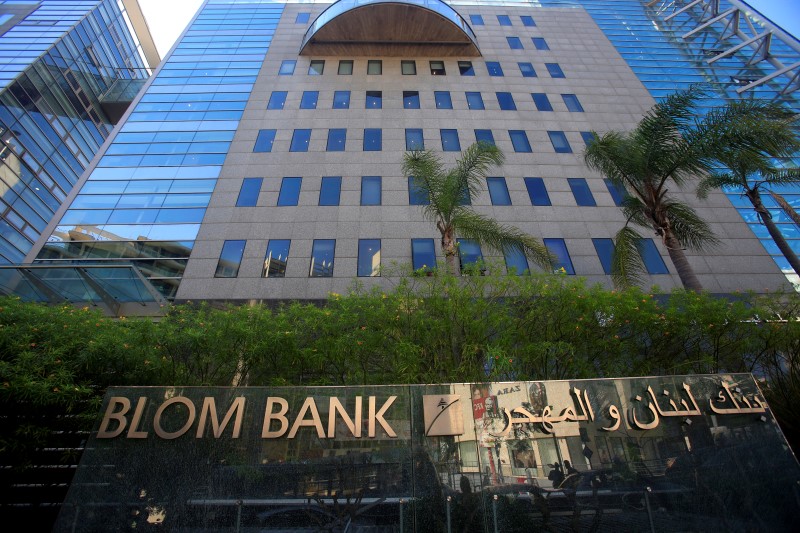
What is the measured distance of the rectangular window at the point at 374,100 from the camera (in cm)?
2233

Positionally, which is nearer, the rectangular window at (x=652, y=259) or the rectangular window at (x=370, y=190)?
the rectangular window at (x=652, y=259)

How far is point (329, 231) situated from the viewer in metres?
17.4

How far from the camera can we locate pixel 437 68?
2478cm

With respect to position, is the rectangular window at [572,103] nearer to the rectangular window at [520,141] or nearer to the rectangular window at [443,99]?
the rectangular window at [520,141]

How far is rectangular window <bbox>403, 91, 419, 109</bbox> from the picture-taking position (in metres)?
22.4

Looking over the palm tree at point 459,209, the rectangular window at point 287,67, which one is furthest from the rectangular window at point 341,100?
the palm tree at point 459,209

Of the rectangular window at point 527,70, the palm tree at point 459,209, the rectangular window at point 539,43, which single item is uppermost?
the rectangular window at point 539,43

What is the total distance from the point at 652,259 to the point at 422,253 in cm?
977

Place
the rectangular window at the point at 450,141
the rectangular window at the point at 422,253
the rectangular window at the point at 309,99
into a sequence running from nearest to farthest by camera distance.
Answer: the rectangular window at the point at 422,253, the rectangular window at the point at 450,141, the rectangular window at the point at 309,99

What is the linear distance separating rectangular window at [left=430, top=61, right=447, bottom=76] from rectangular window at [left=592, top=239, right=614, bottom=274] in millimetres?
14014

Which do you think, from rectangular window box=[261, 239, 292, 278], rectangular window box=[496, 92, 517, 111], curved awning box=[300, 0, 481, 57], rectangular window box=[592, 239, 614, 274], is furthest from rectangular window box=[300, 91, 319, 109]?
rectangular window box=[592, 239, 614, 274]

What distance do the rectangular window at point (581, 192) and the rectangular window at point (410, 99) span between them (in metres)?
9.26

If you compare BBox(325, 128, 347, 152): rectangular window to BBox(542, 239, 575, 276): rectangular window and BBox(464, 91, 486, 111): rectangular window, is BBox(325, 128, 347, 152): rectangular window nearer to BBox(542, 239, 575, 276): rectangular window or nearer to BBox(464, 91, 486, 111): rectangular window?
BBox(464, 91, 486, 111): rectangular window

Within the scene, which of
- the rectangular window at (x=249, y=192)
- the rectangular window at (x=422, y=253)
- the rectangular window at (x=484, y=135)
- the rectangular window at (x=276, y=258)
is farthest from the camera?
the rectangular window at (x=484, y=135)
